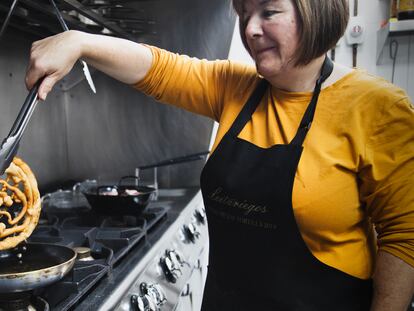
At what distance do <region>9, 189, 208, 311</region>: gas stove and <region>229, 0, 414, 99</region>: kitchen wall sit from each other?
1.09 meters

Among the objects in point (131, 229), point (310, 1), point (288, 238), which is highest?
point (310, 1)

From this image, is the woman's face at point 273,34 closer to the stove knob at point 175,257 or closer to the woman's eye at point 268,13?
the woman's eye at point 268,13

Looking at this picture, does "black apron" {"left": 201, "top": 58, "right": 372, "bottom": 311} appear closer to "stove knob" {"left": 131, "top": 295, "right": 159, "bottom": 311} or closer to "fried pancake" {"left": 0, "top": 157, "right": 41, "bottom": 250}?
"stove knob" {"left": 131, "top": 295, "right": 159, "bottom": 311}

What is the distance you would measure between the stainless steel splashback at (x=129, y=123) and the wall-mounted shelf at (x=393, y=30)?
70 cm

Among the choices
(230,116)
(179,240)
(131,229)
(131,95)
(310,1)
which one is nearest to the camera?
(310,1)

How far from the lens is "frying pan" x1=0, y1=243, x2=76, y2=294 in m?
0.65

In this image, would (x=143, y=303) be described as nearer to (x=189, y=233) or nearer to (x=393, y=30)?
(x=189, y=233)

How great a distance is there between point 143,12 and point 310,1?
3.01 feet

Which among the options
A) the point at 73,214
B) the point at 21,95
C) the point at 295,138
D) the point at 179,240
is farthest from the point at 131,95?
the point at 295,138

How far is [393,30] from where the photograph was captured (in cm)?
178

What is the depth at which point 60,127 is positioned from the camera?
Result: 5.34 feet

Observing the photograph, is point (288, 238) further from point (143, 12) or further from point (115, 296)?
A: point (143, 12)

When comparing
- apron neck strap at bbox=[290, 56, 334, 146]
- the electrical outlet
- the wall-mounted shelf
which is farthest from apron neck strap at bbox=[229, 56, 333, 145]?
the electrical outlet

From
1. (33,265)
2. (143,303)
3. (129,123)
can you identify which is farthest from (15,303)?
(129,123)
